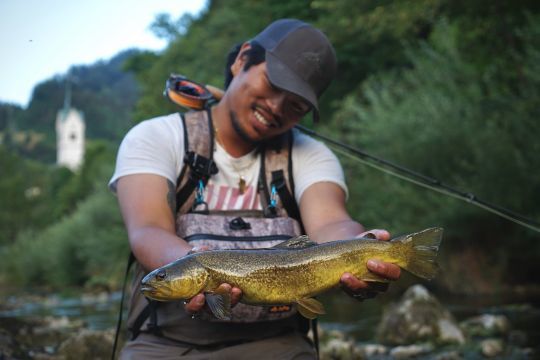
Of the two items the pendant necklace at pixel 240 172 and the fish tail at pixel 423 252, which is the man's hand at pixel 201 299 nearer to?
the fish tail at pixel 423 252

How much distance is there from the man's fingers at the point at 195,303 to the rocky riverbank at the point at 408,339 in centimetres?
375

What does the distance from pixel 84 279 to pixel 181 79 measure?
35.2 m

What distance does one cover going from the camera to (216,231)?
3262 millimetres

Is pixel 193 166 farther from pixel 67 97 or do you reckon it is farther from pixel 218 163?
pixel 67 97

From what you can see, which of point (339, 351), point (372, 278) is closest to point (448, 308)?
point (339, 351)

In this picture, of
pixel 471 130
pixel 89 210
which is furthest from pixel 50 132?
pixel 471 130

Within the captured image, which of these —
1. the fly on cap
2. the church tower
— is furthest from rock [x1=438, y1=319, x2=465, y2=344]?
the church tower

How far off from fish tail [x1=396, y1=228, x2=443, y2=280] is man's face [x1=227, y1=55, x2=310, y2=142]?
113 centimetres

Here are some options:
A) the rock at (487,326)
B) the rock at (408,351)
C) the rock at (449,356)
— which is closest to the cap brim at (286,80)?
the rock at (449,356)

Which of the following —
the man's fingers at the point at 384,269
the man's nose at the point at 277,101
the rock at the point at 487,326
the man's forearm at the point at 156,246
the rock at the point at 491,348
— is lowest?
the rock at the point at 487,326

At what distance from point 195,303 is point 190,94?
5.93 ft

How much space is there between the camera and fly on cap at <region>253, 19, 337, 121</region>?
3.59m

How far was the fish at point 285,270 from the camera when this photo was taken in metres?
2.46

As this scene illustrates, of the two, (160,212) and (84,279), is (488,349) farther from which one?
(84,279)
